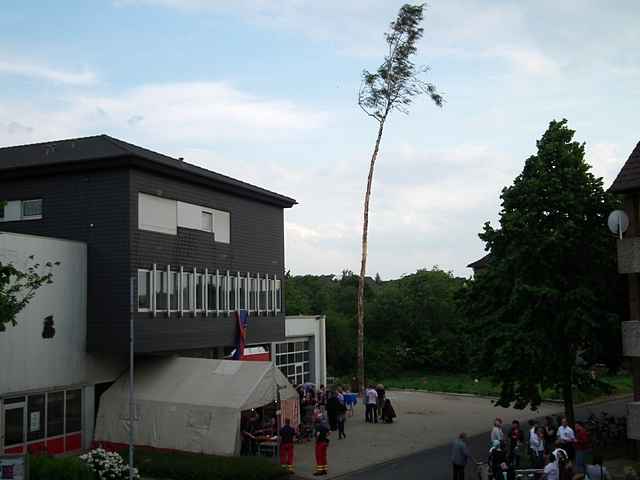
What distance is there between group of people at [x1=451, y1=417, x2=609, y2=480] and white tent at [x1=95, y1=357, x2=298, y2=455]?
22.3ft

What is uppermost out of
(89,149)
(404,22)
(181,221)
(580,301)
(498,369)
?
(404,22)

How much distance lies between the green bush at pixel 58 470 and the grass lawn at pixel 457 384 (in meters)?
25.1

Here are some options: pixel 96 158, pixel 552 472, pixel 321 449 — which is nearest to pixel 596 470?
pixel 552 472

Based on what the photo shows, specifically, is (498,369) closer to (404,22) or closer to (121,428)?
(121,428)

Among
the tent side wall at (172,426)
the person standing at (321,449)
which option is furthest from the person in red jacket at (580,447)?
the tent side wall at (172,426)

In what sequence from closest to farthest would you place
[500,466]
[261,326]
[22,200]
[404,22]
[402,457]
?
[500,466], [402,457], [22,200], [261,326], [404,22]

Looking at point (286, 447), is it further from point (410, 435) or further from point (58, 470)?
point (410, 435)

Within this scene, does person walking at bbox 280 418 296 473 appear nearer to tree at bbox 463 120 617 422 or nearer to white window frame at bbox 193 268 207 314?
tree at bbox 463 120 617 422

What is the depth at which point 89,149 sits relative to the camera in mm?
26734

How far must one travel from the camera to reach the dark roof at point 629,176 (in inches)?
850

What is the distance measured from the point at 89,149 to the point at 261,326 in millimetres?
10721

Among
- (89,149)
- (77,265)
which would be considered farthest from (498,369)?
(89,149)

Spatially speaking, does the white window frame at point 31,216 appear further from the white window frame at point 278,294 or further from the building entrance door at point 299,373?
the building entrance door at point 299,373

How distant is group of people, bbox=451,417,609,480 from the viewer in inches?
679
